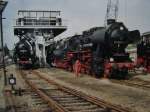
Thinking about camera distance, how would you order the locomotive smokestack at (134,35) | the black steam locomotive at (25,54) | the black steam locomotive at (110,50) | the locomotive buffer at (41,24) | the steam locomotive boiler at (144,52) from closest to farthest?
the black steam locomotive at (110,50)
the locomotive smokestack at (134,35)
the steam locomotive boiler at (144,52)
the black steam locomotive at (25,54)
the locomotive buffer at (41,24)

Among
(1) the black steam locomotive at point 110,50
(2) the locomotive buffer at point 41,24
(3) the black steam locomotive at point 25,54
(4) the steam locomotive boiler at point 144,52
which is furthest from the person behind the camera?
(2) the locomotive buffer at point 41,24

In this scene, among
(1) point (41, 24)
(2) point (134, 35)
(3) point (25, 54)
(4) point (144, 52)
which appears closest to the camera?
(2) point (134, 35)

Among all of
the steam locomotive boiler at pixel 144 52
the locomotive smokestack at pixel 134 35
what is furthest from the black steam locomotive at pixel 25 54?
the locomotive smokestack at pixel 134 35

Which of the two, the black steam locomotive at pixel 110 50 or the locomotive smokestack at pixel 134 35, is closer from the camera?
the black steam locomotive at pixel 110 50

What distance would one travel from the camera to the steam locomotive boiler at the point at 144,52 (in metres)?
28.9

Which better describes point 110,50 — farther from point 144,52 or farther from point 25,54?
point 25,54

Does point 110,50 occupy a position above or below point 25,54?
above

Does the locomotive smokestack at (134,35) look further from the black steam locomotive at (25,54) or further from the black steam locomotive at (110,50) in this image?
the black steam locomotive at (25,54)

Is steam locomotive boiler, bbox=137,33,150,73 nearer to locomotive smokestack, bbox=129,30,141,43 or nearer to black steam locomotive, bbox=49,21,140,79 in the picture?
locomotive smokestack, bbox=129,30,141,43

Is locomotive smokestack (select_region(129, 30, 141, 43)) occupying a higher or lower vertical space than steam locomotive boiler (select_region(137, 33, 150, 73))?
higher

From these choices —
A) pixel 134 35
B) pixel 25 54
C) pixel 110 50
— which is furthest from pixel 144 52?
pixel 25 54

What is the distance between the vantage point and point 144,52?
29250 millimetres

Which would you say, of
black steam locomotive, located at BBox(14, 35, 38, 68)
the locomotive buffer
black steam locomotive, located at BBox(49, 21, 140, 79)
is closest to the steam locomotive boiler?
black steam locomotive, located at BBox(49, 21, 140, 79)

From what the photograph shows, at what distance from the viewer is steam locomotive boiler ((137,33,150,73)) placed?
2888cm
